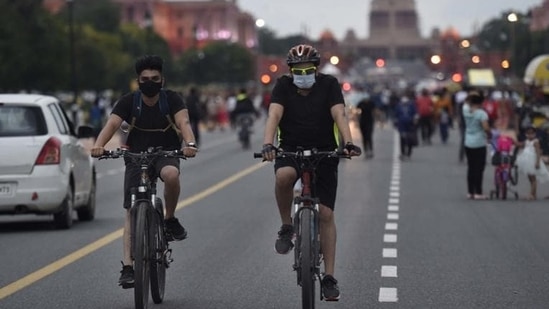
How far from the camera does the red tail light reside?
720 inches

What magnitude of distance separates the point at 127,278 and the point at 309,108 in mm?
1565

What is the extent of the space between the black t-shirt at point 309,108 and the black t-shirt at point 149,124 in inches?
36.2

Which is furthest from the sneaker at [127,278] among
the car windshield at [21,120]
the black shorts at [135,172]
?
the car windshield at [21,120]

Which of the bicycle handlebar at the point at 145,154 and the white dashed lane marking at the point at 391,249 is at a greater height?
the bicycle handlebar at the point at 145,154

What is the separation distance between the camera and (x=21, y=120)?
1844 cm

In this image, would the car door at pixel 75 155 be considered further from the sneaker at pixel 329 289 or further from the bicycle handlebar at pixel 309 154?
the sneaker at pixel 329 289

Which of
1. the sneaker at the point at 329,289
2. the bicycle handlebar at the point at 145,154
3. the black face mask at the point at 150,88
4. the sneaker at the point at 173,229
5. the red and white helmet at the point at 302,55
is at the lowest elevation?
the sneaker at the point at 329,289

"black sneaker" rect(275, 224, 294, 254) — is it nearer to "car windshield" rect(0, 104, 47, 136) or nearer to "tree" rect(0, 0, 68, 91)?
"car windshield" rect(0, 104, 47, 136)

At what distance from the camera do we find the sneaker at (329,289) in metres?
10.5

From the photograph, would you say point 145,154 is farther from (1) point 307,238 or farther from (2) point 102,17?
(2) point 102,17

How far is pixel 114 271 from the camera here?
14.0m

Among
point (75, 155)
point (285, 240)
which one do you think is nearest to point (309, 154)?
point (285, 240)

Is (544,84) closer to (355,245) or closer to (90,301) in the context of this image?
(355,245)

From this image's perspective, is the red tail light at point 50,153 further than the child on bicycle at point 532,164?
No
